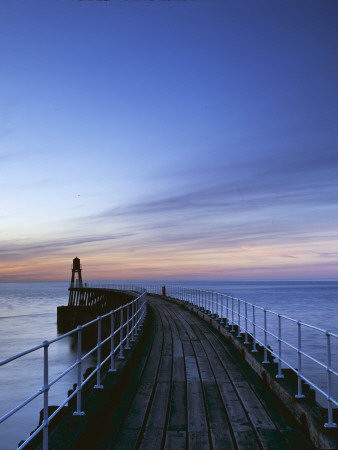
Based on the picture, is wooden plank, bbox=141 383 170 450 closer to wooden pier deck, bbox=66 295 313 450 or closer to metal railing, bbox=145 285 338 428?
wooden pier deck, bbox=66 295 313 450

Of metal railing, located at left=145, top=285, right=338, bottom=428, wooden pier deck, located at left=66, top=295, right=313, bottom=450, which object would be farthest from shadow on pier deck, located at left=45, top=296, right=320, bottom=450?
metal railing, located at left=145, top=285, right=338, bottom=428

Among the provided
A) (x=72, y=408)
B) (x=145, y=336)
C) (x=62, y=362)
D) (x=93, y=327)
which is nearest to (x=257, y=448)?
(x=72, y=408)

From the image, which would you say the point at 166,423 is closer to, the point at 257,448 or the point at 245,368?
the point at 257,448

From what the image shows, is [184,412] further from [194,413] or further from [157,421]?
[157,421]

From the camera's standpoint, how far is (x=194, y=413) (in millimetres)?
5094

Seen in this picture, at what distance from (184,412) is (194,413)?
14 cm

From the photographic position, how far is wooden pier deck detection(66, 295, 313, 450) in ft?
13.8

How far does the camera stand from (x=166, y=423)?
187 inches

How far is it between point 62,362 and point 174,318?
13580 mm

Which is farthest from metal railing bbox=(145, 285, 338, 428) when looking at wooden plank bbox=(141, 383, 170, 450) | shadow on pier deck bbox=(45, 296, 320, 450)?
wooden plank bbox=(141, 383, 170, 450)

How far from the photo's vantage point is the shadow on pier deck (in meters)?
4.17

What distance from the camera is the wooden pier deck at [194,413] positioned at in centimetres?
420

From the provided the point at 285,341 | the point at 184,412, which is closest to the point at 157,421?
the point at 184,412

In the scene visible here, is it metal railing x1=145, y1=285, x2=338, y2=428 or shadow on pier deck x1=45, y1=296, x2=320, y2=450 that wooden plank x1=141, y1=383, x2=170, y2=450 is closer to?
shadow on pier deck x1=45, y1=296, x2=320, y2=450
